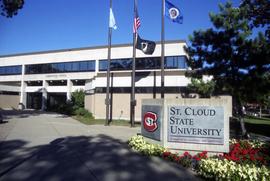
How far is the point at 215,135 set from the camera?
948cm

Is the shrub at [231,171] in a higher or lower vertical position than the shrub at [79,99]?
lower

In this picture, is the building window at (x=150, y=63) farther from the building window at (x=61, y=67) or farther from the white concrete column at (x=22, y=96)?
the white concrete column at (x=22, y=96)

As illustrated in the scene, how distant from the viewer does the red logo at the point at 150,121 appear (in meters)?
10.7

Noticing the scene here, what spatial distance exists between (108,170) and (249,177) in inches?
144

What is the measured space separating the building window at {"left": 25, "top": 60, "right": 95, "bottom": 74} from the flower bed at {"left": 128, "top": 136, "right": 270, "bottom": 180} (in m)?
33.2

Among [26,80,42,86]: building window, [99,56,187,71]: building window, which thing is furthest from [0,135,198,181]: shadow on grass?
[26,80,42,86]: building window

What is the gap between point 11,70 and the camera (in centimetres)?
5309

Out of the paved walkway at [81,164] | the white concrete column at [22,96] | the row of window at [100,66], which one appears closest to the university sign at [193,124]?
the paved walkway at [81,164]

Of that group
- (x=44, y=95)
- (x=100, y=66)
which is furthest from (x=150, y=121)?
(x=44, y=95)

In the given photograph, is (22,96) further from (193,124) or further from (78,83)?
(193,124)

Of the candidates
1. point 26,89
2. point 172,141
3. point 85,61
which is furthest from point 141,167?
point 26,89

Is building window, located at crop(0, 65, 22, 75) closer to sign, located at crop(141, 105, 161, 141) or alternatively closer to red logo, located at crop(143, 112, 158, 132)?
sign, located at crop(141, 105, 161, 141)

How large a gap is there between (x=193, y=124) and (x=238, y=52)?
23.0 feet

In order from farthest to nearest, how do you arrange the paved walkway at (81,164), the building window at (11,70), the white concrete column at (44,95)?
the building window at (11,70), the white concrete column at (44,95), the paved walkway at (81,164)
